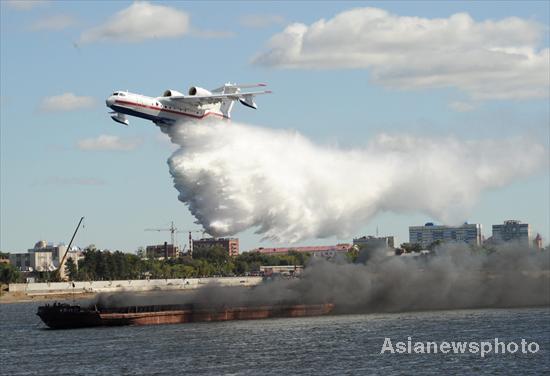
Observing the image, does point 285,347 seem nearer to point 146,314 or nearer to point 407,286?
point 146,314

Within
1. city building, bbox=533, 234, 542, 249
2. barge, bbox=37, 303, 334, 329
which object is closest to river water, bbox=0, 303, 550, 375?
barge, bbox=37, 303, 334, 329

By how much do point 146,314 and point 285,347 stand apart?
27.8 metres

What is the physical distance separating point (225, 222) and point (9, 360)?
2036 centimetres

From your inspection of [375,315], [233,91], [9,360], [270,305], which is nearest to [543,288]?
[375,315]

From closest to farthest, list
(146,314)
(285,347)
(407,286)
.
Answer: (285,347)
(146,314)
(407,286)

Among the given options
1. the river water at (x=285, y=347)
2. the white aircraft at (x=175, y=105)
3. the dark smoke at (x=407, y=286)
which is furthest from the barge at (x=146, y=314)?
the white aircraft at (x=175, y=105)

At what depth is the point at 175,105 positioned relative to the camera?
9375 centimetres

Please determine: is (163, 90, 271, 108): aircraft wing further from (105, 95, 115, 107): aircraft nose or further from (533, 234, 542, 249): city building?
(533, 234, 542, 249): city building

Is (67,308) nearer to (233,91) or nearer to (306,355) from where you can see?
(233,91)

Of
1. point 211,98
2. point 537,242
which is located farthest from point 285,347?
point 537,242

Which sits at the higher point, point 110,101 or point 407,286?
point 110,101

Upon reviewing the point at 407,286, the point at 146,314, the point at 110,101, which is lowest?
the point at 146,314

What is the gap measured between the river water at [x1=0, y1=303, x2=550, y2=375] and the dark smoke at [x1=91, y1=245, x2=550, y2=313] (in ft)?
14.4

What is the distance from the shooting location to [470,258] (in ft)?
404
